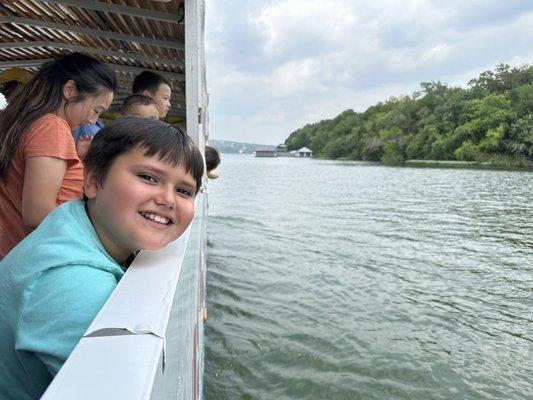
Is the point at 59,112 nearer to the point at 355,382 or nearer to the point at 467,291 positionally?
the point at 355,382

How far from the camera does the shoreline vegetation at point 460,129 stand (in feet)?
211

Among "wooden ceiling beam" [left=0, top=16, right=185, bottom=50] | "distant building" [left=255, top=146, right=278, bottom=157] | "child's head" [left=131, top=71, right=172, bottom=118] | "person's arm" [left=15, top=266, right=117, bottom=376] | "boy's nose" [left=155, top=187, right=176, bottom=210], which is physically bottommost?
"distant building" [left=255, top=146, right=278, bottom=157]

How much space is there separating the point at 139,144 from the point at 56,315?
25.4 inches

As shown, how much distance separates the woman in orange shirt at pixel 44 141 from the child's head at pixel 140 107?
4.96ft

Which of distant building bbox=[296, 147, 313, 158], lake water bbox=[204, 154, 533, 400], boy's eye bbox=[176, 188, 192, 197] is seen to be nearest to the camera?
boy's eye bbox=[176, 188, 192, 197]

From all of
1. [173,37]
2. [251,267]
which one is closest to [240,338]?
[251,267]

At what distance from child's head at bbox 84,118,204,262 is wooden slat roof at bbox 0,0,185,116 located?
278 centimetres

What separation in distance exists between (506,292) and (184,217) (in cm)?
745

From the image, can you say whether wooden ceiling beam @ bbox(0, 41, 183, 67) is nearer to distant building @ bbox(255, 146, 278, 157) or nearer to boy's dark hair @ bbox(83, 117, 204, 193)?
boy's dark hair @ bbox(83, 117, 204, 193)

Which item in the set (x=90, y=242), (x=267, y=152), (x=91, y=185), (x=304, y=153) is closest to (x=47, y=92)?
(x=91, y=185)

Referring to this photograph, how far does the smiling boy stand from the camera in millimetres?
1018

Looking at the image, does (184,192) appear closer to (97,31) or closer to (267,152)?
(97,31)

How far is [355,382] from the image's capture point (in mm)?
4613

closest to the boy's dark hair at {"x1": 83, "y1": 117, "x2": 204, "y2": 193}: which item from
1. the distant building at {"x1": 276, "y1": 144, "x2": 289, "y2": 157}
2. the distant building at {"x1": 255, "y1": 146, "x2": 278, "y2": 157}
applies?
the distant building at {"x1": 255, "y1": 146, "x2": 278, "y2": 157}
